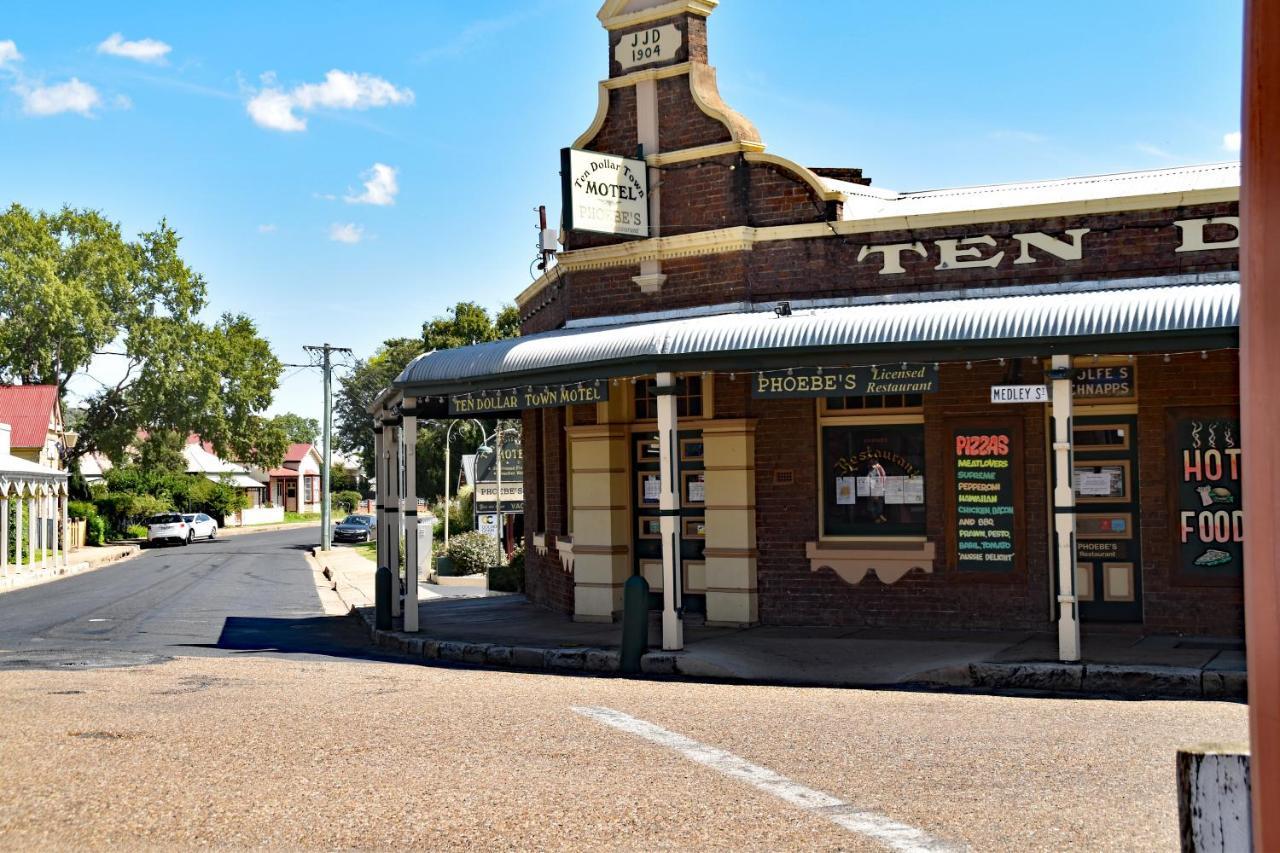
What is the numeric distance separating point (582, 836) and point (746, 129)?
1067 cm

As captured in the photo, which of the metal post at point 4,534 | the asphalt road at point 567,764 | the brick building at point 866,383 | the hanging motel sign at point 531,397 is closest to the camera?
the asphalt road at point 567,764

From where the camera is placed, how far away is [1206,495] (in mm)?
12766

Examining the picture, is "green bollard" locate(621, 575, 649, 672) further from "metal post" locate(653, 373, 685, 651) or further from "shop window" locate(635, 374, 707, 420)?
"shop window" locate(635, 374, 707, 420)

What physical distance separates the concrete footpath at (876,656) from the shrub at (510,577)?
22.0 ft

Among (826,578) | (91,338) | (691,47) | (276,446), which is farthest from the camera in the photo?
(276,446)

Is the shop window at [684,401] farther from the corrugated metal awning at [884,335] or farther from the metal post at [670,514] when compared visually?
the metal post at [670,514]

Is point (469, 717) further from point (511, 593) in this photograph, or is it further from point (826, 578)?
point (511, 593)

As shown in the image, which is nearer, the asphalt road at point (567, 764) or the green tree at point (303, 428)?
the asphalt road at point (567, 764)

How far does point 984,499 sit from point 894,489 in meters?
0.97

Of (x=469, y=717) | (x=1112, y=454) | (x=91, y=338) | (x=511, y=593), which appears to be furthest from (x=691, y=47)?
(x=91, y=338)

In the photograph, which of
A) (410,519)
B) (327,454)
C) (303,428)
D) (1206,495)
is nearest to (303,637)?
(410,519)

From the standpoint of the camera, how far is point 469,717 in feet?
29.7

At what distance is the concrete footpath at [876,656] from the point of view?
35.5 ft

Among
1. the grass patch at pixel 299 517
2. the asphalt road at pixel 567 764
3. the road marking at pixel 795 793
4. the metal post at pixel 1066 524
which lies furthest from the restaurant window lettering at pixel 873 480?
the grass patch at pixel 299 517
